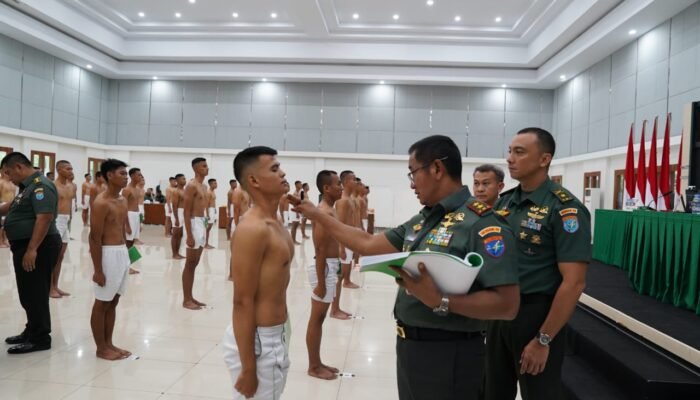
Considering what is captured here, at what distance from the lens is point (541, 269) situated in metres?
2.06

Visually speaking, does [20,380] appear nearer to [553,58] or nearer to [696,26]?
[696,26]

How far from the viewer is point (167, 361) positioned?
3.76m

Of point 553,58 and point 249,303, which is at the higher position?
point 553,58

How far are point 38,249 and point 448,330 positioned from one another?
13.1 feet

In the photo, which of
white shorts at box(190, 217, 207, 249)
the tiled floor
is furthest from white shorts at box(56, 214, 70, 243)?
white shorts at box(190, 217, 207, 249)

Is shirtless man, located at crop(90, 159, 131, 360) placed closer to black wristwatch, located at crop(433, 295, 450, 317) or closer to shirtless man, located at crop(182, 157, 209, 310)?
shirtless man, located at crop(182, 157, 209, 310)

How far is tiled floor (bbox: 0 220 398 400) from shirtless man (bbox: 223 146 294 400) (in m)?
1.46

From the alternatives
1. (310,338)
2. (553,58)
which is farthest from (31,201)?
(553,58)

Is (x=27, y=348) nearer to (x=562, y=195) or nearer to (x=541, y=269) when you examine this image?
(x=541, y=269)

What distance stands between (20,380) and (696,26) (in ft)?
39.2

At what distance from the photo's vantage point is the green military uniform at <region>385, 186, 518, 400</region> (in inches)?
58.4

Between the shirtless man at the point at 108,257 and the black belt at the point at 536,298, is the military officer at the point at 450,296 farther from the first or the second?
the shirtless man at the point at 108,257

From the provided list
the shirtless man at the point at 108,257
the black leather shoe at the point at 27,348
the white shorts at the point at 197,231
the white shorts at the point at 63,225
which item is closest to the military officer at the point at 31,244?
the black leather shoe at the point at 27,348

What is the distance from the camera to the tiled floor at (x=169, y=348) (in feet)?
10.6
